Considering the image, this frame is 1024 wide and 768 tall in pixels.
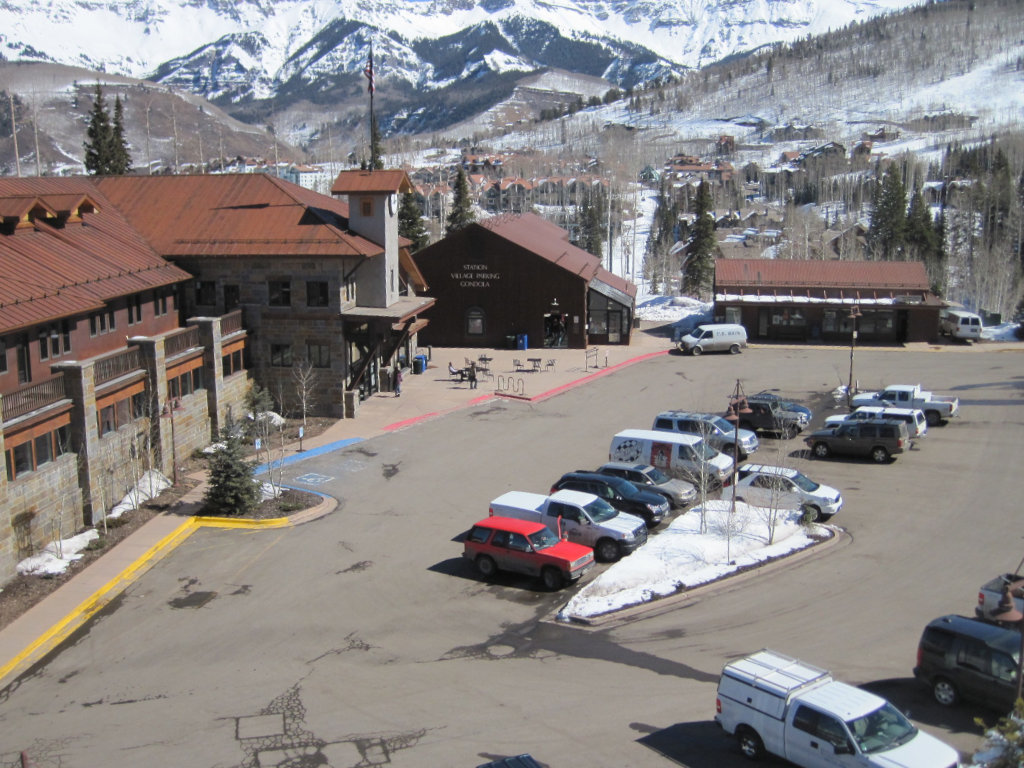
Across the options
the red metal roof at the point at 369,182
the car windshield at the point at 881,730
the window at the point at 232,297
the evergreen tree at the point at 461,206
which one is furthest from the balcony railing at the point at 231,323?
the evergreen tree at the point at 461,206

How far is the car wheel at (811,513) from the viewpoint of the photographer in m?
26.0

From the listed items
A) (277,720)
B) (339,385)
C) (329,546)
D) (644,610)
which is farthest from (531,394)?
(277,720)

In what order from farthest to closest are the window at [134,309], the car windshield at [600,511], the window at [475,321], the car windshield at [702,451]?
the window at [475,321] < the window at [134,309] < the car windshield at [702,451] < the car windshield at [600,511]

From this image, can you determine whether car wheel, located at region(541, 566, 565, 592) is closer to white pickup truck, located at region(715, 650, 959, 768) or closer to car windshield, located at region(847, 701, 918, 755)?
white pickup truck, located at region(715, 650, 959, 768)

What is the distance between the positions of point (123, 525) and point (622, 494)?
14.1m

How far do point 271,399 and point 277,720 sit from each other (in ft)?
75.3

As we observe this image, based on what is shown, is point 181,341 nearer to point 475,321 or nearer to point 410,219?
point 475,321

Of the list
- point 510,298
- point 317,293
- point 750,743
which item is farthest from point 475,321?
point 750,743

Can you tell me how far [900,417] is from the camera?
114ft

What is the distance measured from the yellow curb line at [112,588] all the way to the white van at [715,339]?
2949cm

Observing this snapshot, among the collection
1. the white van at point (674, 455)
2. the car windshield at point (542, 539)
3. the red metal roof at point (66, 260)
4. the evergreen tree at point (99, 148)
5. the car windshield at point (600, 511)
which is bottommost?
the car windshield at point (542, 539)

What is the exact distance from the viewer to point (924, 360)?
5028 centimetres

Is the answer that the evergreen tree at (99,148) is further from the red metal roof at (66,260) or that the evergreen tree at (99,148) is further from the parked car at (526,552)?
the parked car at (526,552)

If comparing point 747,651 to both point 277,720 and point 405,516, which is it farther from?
point 405,516
